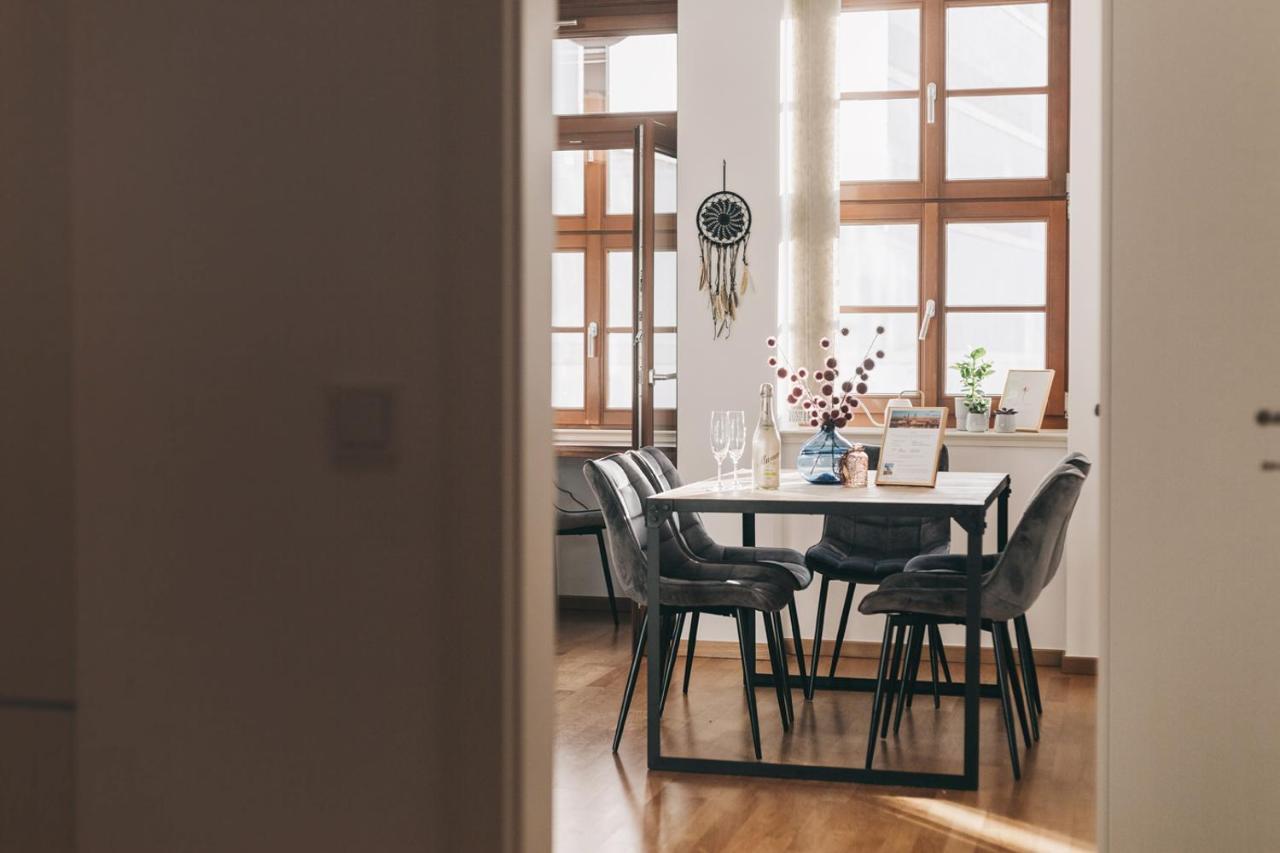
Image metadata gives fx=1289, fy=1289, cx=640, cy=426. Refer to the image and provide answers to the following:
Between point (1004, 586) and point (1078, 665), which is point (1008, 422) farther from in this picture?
point (1004, 586)

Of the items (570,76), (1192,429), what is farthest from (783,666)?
(570,76)

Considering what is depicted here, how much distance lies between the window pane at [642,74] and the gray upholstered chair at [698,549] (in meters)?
2.04

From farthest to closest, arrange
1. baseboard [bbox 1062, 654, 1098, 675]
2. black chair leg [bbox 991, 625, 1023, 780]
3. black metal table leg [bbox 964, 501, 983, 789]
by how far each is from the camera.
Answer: baseboard [bbox 1062, 654, 1098, 675]
black chair leg [bbox 991, 625, 1023, 780]
black metal table leg [bbox 964, 501, 983, 789]

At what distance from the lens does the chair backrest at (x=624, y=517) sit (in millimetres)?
4000

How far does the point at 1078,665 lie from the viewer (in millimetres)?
5254

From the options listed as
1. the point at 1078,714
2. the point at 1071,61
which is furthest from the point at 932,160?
the point at 1078,714

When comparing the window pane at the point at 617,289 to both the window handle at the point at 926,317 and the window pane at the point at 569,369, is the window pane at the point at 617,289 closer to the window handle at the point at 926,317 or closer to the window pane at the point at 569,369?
the window pane at the point at 569,369

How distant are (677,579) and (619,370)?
2.55m

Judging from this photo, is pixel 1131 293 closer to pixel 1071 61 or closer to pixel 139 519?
pixel 139 519

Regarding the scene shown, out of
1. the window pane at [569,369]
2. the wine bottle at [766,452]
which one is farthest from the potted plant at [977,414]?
the window pane at [569,369]

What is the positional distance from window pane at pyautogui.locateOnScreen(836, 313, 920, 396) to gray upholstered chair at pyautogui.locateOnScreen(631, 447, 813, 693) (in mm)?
1249

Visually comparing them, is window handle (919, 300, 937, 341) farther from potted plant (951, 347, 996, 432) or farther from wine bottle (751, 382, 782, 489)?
wine bottle (751, 382, 782, 489)

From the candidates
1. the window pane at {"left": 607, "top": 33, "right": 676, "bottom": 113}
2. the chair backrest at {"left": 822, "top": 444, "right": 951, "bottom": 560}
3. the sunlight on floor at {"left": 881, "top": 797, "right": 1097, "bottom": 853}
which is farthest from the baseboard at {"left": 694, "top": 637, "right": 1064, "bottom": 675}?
the window pane at {"left": 607, "top": 33, "right": 676, "bottom": 113}

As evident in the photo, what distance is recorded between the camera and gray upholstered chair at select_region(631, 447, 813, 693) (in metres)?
4.61
